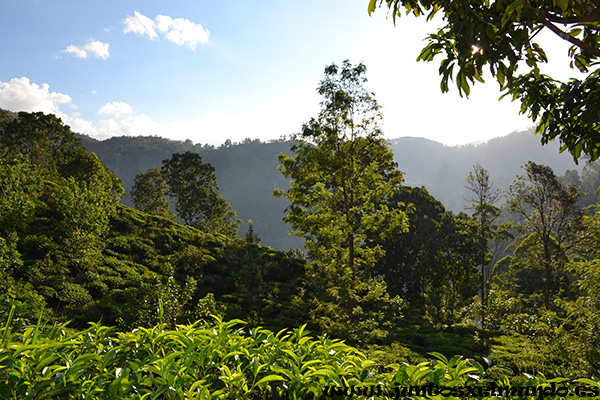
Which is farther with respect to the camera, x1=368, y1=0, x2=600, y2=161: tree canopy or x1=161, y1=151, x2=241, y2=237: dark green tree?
x1=161, y1=151, x2=241, y2=237: dark green tree

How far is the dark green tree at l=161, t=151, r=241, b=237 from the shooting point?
122ft

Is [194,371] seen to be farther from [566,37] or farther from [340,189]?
[340,189]

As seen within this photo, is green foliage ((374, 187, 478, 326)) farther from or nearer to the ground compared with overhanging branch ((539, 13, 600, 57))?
nearer to the ground

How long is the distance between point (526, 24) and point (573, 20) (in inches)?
16.3

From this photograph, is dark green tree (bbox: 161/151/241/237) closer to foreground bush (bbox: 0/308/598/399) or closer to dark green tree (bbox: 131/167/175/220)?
dark green tree (bbox: 131/167/175/220)

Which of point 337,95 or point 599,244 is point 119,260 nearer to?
point 337,95

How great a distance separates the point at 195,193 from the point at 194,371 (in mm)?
36948

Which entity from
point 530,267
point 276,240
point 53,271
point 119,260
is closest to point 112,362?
point 53,271

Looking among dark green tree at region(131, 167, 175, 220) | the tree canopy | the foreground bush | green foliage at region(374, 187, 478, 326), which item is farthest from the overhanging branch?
dark green tree at region(131, 167, 175, 220)

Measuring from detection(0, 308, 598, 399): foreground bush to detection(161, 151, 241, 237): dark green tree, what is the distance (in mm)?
34392

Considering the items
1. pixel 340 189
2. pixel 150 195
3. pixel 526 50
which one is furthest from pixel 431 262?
pixel 150 195

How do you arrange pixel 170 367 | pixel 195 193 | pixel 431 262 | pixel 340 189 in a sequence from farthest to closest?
pixel 195 193
pixel 431 262
pixel 340 189
pixel 170 367

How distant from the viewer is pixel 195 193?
37188 mm

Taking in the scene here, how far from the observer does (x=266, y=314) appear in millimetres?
16453
